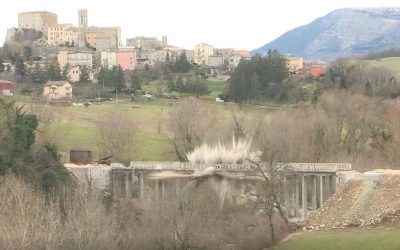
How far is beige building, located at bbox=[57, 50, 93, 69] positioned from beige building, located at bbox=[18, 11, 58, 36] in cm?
3957

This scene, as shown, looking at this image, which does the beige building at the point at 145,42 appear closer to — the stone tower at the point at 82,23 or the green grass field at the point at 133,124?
the stone tower at the point at 82,23

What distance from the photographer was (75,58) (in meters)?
136

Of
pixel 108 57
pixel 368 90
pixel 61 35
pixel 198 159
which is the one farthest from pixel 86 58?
pixel 198 159

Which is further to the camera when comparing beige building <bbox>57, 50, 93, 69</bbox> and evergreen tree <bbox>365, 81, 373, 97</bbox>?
beige building <bbox>57, 50, 93, 69</bbox>

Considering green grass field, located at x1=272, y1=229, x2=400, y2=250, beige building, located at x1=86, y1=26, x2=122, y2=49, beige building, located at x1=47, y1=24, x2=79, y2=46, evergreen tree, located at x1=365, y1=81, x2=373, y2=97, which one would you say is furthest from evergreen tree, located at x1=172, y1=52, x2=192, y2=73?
green grass field, located at x1=272, y1=229, x2=400, y2=250

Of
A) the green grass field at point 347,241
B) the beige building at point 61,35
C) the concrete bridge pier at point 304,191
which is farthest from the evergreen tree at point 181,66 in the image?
the green grass field at point 347,241

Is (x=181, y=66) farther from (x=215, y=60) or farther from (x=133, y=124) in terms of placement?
(x=133, y=124)

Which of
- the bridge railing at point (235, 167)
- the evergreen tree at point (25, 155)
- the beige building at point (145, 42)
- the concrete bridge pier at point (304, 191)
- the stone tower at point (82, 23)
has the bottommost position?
the concrete bridge pier at point (304, 191)

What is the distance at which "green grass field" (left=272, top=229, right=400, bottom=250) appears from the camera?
29547 millimetres

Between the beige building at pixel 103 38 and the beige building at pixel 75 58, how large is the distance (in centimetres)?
2293

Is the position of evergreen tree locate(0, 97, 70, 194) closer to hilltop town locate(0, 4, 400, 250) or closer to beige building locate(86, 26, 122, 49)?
hilltop town locate(0, 4, 400, 250)

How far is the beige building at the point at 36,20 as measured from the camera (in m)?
177

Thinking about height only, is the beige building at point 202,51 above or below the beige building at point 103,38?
below

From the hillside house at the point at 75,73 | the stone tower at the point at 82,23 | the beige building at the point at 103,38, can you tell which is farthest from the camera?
the stone tower at the point at 82,23
